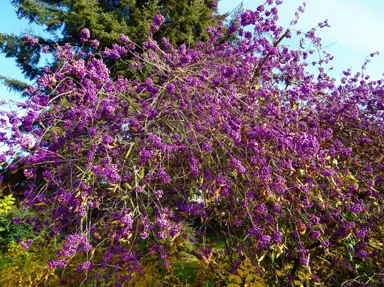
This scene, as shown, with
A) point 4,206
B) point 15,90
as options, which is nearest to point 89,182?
point 4,206

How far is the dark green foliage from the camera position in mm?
11906

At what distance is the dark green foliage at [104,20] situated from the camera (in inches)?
469

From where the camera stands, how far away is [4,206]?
20.3ft

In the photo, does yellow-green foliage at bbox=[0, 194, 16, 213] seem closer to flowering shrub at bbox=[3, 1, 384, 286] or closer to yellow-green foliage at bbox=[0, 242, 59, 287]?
yellow-green foliage at bbox=[0, 242, 59, 287]

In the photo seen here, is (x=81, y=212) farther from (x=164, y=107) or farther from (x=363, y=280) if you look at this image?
(x=363, y=280)

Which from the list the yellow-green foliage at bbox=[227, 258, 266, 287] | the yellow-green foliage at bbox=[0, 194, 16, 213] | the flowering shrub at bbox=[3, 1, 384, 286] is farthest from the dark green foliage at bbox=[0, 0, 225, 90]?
the yellow-green foliage at bbox=[227, 258, 266, 287]

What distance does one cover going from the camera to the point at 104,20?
476 inches

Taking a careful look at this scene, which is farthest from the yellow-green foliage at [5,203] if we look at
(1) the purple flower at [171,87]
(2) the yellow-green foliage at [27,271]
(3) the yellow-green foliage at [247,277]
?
(3) the yellow-green foliage at [247,277]

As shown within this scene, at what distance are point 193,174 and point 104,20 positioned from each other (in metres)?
10.5

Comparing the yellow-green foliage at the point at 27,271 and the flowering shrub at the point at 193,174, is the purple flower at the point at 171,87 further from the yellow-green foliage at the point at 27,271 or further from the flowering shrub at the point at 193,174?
the yellow-green foliage at the point at 27,271

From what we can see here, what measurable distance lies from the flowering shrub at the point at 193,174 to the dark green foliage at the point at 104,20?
9009 mm

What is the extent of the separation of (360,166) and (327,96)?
1296 mm

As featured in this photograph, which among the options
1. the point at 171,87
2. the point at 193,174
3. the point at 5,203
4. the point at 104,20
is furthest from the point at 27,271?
the point at 104,20

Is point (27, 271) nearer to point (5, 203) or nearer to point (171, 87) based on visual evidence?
point (171, 87)
